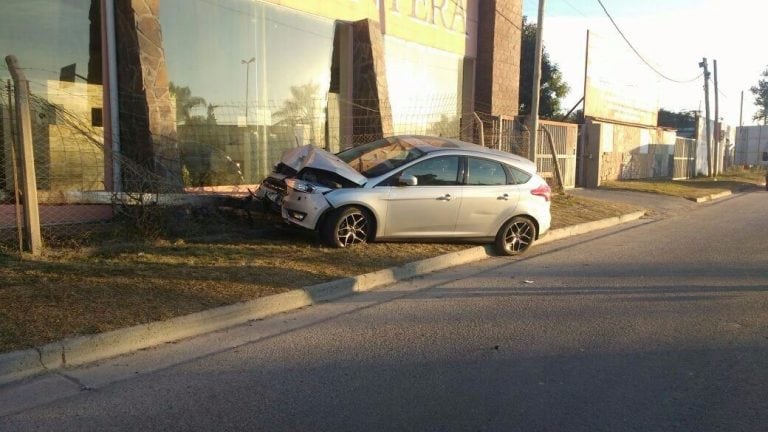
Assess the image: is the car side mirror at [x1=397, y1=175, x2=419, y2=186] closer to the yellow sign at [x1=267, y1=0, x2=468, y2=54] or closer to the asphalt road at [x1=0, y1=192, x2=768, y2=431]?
the asphalt road at [x1=0, y1=192, x2=768, y2=431]

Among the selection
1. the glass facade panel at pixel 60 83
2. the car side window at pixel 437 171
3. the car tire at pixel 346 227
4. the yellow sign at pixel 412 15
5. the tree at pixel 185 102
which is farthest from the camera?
the yellow sign at pixel 412 15

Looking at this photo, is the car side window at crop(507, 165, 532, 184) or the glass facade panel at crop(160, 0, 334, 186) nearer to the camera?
the car side window at crop(507, 165, 532, 184)

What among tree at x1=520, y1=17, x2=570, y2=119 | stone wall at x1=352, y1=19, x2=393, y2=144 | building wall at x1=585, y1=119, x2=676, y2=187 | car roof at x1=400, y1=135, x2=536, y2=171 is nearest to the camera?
car roof at x1=400, y1=135, x2=536, y2=171

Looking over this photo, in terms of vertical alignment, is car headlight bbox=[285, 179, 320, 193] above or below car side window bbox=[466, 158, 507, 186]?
below

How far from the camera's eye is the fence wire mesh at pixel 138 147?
26.2ft

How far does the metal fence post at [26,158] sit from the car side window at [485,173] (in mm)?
5495

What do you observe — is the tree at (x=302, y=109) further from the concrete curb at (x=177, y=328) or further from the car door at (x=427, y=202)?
the concrete curb at (x=177, y=328)

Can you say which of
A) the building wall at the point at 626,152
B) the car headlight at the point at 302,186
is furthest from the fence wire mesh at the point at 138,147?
the building wall at the point at 626,152

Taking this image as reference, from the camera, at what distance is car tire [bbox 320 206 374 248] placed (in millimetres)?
8078

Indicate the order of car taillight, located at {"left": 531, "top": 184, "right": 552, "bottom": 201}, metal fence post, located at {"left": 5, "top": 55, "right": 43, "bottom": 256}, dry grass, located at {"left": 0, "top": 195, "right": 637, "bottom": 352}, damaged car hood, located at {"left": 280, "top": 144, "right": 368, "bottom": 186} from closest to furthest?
dry grass, located at {"left": 0, "top": 195, "right": 637, "bottom": 352}, metal fence post, located at {"left": 5, "top": 55, "right": 43, "bottom": 256}, damaged car hood, located at {"left": 280, "top": 144, "right": 368, "bottom": 186}, car taillight, located at {"left": 531, "top": 184, "right": 552, "bottom": 201}

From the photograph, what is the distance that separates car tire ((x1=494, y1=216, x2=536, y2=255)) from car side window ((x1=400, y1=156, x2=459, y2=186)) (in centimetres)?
114

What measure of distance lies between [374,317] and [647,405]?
2683 mm

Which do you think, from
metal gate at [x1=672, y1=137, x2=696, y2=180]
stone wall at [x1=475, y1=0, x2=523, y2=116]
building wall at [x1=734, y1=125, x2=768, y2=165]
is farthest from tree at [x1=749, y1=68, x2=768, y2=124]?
stone wall at [x1=475, y1=0, x2=523, y2=116]

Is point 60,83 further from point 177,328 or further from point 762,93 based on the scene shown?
point 762,93
